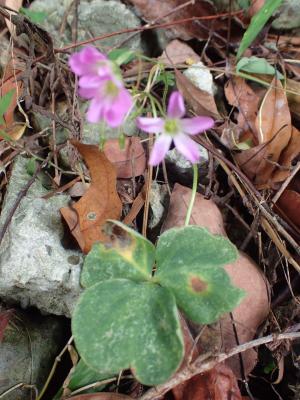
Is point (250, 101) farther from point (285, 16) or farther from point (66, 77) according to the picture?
point (66, 77)

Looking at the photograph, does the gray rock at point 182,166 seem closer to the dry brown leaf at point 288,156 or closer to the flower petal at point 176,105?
the dry brown leaf at point 288,156

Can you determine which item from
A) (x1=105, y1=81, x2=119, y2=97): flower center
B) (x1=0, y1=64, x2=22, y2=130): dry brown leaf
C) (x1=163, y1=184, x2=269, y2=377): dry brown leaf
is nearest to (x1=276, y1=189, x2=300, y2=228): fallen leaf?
(x1=163, y1=184, x2=269, y2=377): dry brown leaf

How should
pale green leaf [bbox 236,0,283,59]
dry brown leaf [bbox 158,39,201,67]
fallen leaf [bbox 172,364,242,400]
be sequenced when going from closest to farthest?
fallen leaf [bbox 172,364,242,400] < pale green leaf [bbox 236,0,283,59] < dry brown leaf [bbox 158,39,201,67]

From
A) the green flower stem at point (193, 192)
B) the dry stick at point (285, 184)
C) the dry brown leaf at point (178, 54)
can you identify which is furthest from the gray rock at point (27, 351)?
the dry brown leaf at point (178, 54)

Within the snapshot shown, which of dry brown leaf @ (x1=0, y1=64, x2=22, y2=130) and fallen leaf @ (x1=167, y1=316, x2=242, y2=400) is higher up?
dry brown leaf @ (x1=0, y1=64, x2=22, y2=130)

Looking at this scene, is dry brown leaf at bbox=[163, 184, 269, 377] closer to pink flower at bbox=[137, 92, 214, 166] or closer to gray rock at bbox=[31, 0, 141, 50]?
pink flower at bbox=[137, 92, 214, 166]
